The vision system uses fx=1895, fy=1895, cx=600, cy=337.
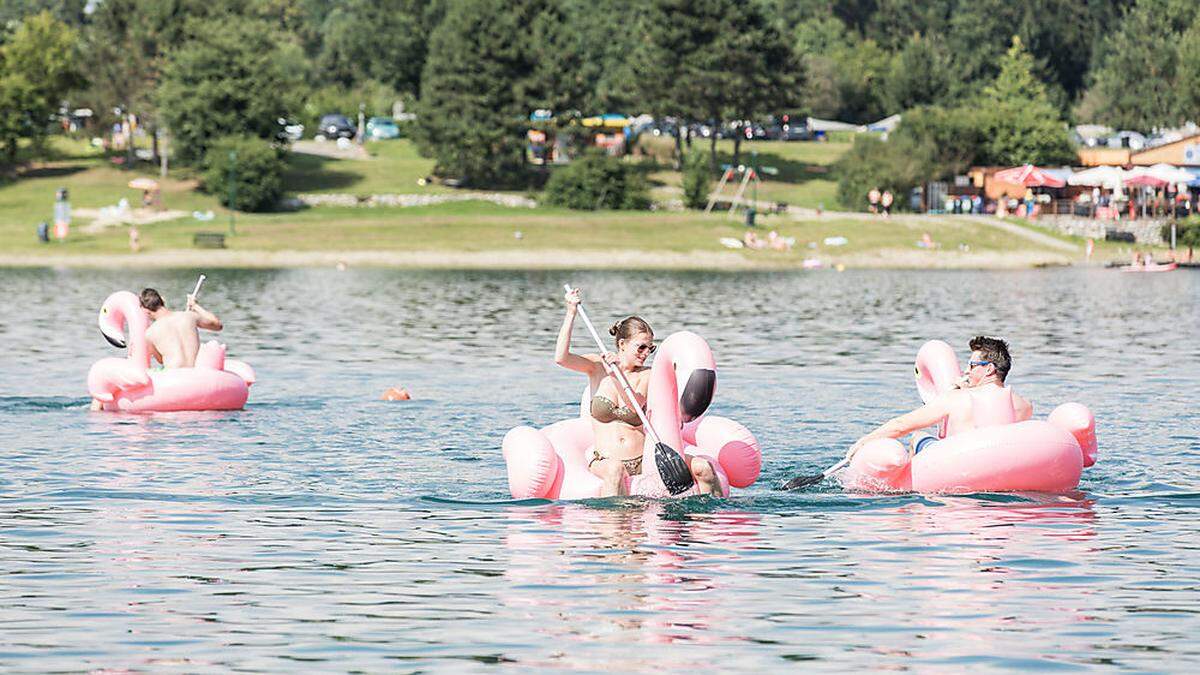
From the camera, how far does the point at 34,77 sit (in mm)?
108000

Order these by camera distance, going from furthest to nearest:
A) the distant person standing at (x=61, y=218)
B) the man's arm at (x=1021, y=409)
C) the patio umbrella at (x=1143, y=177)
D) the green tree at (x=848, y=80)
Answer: the green tree at (x=848, y=80) < the patio umbrella at (x=1143, y=177) < the distant person standing at (x=61, y=218) < the man's arm at (x=1021, y=409)

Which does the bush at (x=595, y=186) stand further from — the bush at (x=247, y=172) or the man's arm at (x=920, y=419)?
the man's arm at (x=920, y=419)

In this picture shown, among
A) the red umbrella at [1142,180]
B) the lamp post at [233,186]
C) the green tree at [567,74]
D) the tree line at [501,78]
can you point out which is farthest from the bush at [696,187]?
the lamp post at [233,186]

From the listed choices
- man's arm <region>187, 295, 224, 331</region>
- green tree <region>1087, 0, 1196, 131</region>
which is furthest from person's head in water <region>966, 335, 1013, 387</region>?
green tree <region>1087, 0, 1196, 131</region>

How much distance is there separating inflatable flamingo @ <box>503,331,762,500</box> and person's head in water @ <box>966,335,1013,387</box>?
237 centimetres

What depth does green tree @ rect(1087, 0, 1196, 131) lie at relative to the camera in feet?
435

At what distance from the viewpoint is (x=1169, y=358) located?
38250mm

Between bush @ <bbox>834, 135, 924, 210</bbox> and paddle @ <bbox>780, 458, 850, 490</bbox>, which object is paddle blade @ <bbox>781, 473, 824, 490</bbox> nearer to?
paddle @ <bbox>780, 458, 850, 490</bbox>

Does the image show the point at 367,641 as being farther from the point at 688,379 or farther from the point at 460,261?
the point at 460,261

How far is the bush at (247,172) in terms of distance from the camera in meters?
94.4

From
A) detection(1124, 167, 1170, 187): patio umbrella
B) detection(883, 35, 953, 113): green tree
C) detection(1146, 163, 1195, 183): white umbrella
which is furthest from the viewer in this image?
detection(883, 35, 953, 113): green tree

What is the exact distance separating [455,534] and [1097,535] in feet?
18.9

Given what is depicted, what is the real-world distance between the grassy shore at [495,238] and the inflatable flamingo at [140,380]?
53.2 m

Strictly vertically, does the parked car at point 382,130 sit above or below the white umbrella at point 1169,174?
above
